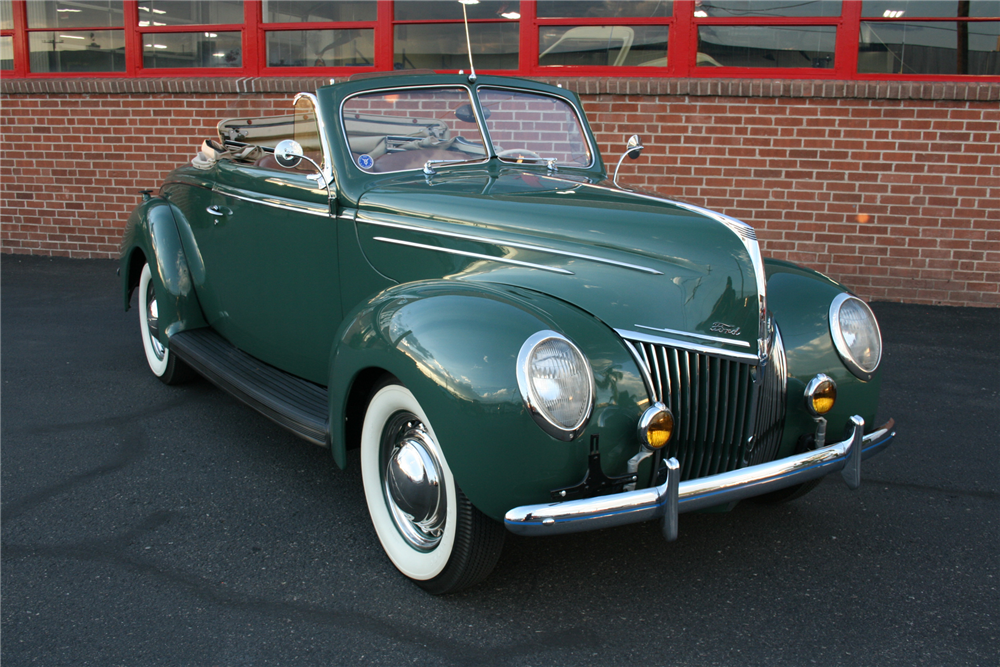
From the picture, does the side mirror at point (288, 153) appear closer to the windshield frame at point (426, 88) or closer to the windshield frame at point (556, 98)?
→ the windshield frame at point (426, 88)

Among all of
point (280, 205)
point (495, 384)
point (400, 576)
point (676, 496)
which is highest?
point (280, 205)

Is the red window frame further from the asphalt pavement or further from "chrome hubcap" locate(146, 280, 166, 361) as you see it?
the asphalt pavement

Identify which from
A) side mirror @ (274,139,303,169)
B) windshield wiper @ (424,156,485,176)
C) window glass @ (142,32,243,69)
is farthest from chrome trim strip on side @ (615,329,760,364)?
window glass @ (142,32,243,69)

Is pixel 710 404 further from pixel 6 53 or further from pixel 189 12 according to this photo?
pixel 6 53

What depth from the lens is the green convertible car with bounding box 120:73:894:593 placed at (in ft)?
7.09

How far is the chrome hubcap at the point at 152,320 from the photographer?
181 inches

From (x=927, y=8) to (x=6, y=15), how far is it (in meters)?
9.30

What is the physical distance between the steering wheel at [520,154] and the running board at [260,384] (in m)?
1.29

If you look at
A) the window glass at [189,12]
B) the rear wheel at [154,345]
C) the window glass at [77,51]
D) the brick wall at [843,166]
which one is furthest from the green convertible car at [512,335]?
the window glass at [77,51]

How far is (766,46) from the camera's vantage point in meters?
7.07

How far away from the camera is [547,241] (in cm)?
265

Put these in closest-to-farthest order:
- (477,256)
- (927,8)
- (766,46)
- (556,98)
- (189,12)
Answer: (477,256) < (556,98) < (927,8) < (766,46) < (189,12)

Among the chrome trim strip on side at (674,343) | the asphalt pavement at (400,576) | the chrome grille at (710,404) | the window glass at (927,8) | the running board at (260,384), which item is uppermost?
the window glass at (927,8)

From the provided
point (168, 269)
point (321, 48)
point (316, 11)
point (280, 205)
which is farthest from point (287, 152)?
point (316, 11)
